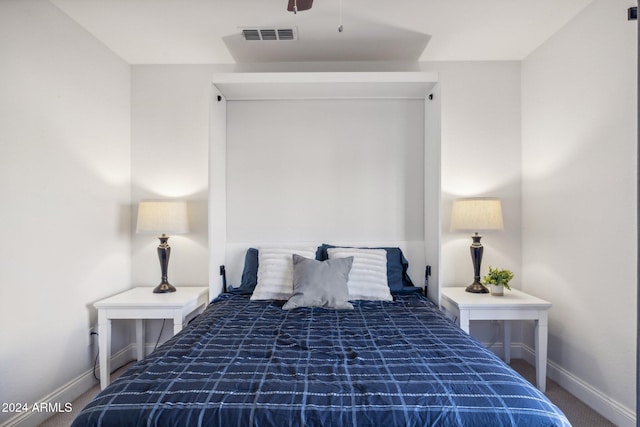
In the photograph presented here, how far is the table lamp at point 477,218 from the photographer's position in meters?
2.64

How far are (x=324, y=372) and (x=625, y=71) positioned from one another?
7.69ft

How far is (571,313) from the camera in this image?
96.7 inches

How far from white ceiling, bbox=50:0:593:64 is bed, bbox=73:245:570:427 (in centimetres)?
196

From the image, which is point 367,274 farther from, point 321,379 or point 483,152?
point 483,152

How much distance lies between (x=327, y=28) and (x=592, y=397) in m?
3.02

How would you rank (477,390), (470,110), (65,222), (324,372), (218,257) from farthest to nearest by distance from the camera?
(470,110) < (218,257) < (65,222) < (324,372) < (477,390)

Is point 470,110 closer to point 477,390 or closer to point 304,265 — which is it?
point 304,265

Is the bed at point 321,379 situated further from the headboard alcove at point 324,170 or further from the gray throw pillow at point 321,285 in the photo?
the headboard alcove at point 324,170

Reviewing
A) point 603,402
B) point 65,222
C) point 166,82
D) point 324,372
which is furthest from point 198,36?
point 603,402

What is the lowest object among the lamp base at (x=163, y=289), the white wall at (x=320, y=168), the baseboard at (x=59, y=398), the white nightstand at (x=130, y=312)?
the baseboard at (x=59, y=398)

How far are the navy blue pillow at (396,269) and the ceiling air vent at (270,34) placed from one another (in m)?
1.63

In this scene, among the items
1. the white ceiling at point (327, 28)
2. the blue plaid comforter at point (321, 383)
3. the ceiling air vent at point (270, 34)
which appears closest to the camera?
the blue plaid comforter at point (321, 383)

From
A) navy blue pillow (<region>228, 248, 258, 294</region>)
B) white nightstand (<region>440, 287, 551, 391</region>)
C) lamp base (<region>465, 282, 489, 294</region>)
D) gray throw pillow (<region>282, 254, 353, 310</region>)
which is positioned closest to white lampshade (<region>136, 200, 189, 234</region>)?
navy blue pillow (<region>228, 248, 258, 294</region>)

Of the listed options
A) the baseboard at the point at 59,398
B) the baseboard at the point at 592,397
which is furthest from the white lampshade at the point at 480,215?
the baseboard at the point at 59,398
